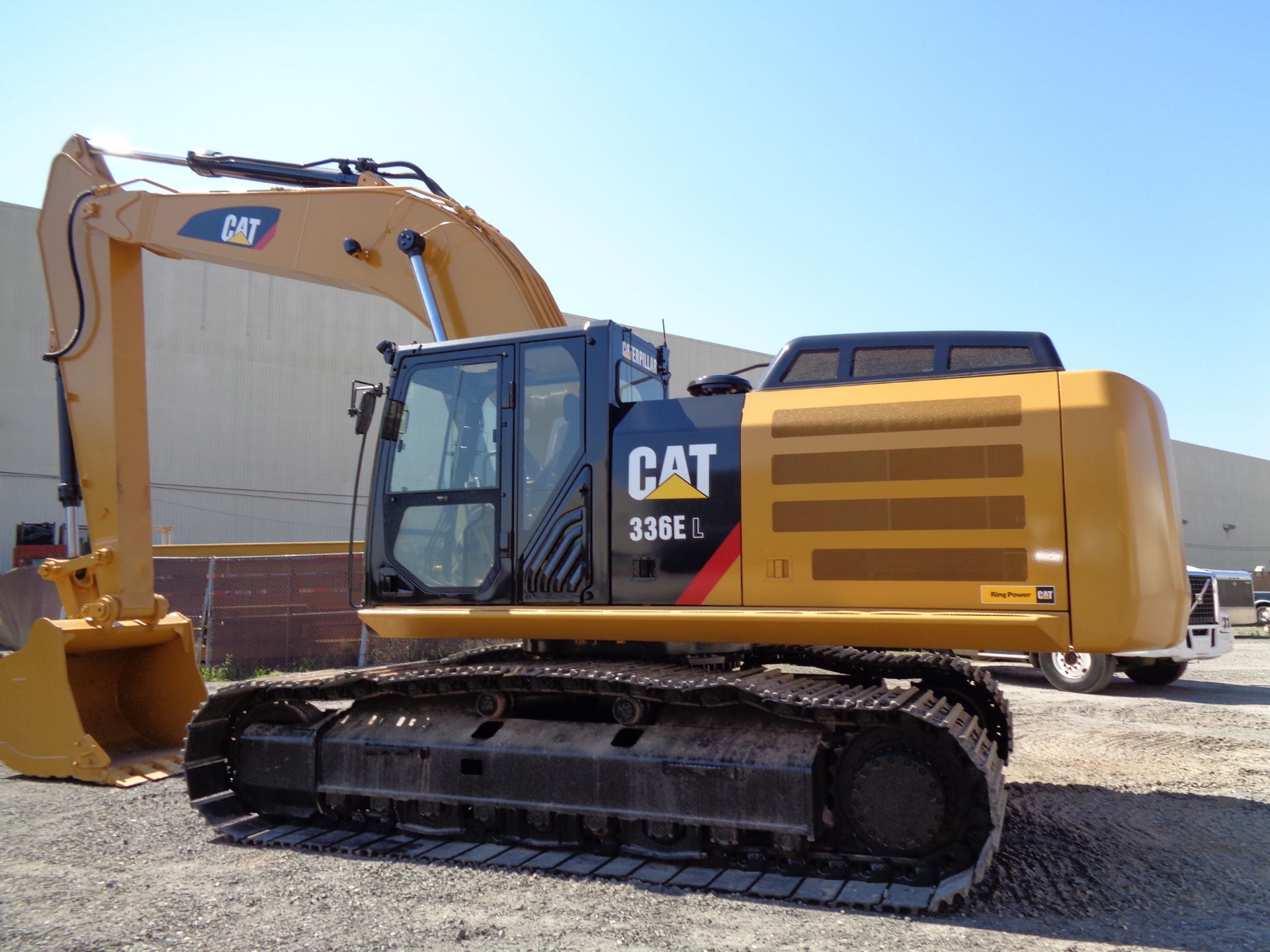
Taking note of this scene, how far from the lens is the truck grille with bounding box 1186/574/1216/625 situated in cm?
1311

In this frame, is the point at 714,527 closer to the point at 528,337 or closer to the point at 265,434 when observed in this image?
the point at 528,337

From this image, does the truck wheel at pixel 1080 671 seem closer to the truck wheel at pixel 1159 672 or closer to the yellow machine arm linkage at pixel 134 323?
the truck wheel at pixel 1159 672

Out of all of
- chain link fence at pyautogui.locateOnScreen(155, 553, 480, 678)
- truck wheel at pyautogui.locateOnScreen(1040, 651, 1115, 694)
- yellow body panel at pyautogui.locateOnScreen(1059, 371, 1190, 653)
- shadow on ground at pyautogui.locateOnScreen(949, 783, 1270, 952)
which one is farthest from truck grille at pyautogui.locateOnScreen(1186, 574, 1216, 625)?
chain link fence at pyautogui.locateOnScreen(155, 553, 480, 678)

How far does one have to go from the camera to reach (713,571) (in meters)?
5.18

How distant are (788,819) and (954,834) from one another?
2.60ft

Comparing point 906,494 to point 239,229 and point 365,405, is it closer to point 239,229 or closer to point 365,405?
point 365,405

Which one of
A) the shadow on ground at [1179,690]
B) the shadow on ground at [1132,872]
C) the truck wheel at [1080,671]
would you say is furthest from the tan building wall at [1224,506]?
the shadow on ground at [1132,872]

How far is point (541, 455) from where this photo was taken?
566 centimetres

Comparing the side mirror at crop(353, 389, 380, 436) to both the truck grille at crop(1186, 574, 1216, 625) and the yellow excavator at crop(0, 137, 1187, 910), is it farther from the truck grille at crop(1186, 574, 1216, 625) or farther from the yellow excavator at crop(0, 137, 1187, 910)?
the truck grille at crop(1186, 574, 1216, 625)

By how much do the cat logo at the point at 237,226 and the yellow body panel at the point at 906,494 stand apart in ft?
14.5

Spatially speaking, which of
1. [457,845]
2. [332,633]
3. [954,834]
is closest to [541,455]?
[457,845]

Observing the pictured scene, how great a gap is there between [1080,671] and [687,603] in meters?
9.48

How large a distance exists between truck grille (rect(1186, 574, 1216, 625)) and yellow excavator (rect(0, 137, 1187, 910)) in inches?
331

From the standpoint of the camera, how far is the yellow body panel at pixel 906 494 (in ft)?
15.4
